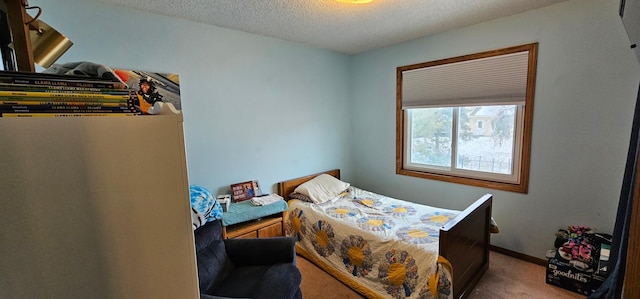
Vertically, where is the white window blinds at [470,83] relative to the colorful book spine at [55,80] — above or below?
above

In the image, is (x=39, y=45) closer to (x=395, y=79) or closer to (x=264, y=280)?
(x=264, y=280)

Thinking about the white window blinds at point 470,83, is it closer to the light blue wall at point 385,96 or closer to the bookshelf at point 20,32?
the light blue wall at point 385,96

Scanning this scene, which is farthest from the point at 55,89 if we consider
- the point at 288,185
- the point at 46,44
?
the point at 288,185

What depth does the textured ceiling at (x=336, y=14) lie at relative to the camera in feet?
6.84

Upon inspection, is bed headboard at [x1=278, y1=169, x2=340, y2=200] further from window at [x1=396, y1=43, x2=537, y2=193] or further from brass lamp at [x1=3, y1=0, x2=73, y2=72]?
brass lamp at [x1=3, y1=0, x2=73, y2=72]

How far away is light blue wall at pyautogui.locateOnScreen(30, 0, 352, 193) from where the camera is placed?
2021mm

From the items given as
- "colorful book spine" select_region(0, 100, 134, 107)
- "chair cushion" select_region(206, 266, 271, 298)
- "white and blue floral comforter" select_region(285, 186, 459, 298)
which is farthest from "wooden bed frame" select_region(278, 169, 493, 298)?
"colorful book spine" select_region(0, 100, 134, 107)

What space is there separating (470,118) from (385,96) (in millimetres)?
1067

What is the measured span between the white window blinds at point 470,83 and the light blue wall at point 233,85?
1030 mm

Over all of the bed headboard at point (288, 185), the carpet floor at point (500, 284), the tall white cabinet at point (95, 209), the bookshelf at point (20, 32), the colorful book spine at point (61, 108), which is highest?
the bookshelf at point (20, 32)

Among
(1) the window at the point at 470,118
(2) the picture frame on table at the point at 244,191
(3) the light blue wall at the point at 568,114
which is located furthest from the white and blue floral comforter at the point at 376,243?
(3) the light blue wall at the point at 568,114

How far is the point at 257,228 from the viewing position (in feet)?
8.22

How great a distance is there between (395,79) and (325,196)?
1.76 m

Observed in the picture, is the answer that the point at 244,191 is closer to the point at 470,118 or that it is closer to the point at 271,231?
the point at 271,231
